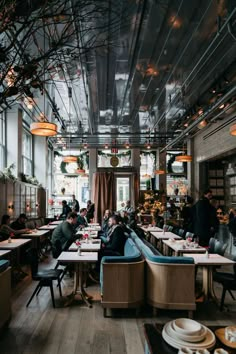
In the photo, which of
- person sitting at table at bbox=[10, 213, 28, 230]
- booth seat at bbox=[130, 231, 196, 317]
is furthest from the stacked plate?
person sitting at table at bbox=[10, 213, 28, 230]

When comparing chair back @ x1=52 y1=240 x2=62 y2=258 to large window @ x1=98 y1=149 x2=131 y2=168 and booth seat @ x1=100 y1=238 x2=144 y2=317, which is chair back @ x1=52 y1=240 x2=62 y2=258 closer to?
booth seat @ x1=100 y1=238 x2=144 y2=317

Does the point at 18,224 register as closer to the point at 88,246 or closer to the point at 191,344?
the point at 88,246

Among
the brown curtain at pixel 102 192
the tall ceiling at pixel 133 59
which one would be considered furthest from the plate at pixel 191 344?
the brown curtain at pixel 102 192

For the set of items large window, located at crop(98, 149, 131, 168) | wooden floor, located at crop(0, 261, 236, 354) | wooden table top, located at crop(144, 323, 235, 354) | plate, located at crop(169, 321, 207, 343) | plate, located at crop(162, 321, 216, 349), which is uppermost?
large window, located at crop(98, 149, 131, 168)

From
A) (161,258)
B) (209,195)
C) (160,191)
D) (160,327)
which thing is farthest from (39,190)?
(160,327)

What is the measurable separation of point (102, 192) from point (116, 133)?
4289mm

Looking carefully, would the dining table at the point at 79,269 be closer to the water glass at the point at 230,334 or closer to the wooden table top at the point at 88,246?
the wooden table top at the point at 88,246

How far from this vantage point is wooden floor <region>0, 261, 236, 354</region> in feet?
12.0

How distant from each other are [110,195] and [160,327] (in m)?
14.5

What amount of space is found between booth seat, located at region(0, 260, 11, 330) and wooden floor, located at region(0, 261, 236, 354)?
0.56ft

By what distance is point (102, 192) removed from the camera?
1667cm

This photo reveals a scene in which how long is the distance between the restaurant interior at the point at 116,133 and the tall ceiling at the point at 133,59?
0.03 meters

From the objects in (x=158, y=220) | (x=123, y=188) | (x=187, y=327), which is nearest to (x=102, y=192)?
(x=123, y=188)

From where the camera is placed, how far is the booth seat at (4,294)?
3.96 meters
